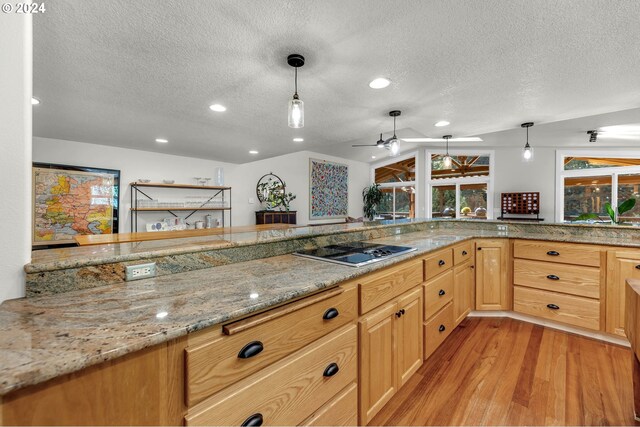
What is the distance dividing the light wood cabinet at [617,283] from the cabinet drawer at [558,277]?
0.08 metres

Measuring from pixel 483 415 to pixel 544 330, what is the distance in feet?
5.15

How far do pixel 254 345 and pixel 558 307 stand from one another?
299 centimetres

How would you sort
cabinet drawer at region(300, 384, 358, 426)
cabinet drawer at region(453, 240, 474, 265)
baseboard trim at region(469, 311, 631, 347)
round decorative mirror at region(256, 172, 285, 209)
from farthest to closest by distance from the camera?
1. round decorative mirror at region(256, 172, 285, 209)
2. cabinet drawer at region(453, 240, 474, 265)
3. baseboard trim at region(469, 311, 631, 347)
4. cabinet drawer at region(300, 384, 358, 426)

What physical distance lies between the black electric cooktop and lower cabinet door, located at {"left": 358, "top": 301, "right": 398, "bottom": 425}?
0.27m

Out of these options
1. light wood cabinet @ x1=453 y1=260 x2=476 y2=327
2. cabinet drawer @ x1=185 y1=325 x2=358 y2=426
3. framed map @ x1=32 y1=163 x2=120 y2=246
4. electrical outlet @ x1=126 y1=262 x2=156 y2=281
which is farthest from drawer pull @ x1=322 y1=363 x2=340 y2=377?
framed map @ x1=32 y1=163 x2=120 y2=246

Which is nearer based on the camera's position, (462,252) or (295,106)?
(295,106)

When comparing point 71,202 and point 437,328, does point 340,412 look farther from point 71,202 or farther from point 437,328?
point 71,202

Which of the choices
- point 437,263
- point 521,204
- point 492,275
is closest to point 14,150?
point 437,263

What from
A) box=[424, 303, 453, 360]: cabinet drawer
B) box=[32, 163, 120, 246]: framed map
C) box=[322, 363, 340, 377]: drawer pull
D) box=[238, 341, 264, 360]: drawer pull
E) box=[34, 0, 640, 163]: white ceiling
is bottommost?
box=[424, 303, 453, 360]: cabinet drawer

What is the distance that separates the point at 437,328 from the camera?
6.79ft

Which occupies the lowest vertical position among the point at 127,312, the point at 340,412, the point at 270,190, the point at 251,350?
the point at 340,412

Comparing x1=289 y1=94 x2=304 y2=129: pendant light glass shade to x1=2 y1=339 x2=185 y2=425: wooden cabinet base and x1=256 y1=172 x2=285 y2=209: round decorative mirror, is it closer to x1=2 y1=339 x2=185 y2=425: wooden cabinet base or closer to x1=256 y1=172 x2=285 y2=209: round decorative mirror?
x1=2 y1=339 x2=185 y2=425: wooden cabinet base

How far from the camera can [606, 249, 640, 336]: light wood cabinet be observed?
7.16 feet

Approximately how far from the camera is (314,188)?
6.89m
